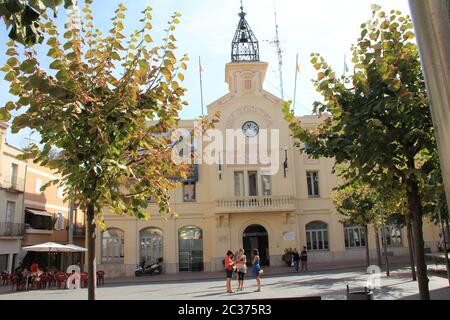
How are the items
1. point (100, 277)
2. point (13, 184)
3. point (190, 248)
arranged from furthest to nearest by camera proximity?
point (190, 248)
point (13, 184)
point (100, 277)

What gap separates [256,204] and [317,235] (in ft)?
19.3

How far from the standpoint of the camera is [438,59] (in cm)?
269

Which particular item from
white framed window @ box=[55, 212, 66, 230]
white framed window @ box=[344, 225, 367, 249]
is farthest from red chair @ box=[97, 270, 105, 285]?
white framed window @ box=[344, 225, 367, 249]

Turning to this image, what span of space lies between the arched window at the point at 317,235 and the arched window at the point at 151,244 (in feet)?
37.2

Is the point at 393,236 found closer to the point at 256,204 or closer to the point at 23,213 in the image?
the point at 256,204

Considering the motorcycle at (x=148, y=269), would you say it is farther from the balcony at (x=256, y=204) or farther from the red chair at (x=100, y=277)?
the balcony at (x=256, y=204)

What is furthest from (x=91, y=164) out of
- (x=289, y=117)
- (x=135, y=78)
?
(x=289, y=117)

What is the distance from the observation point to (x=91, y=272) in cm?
659

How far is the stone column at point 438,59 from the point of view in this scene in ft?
8.68

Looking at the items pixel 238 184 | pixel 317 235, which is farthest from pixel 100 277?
pixel 317 235

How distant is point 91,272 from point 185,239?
26903mm

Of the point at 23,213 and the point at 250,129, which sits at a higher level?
the point at 250,129

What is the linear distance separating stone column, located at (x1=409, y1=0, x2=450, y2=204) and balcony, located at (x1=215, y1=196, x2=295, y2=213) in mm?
29374
